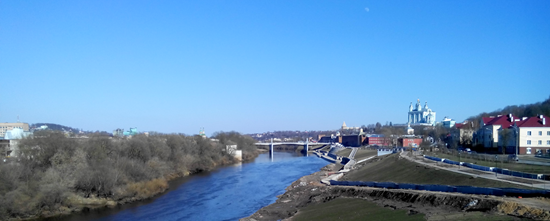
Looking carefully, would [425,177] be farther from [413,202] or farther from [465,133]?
[465,133]

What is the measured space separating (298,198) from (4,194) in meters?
21.6

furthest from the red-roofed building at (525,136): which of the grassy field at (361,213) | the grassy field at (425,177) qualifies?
the grassy field at (361,213)

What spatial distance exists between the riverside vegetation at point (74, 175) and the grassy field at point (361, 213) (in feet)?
55.1

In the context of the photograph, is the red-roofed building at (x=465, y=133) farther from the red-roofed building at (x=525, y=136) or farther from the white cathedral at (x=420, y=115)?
the white cathedral at (x=420, y=115)

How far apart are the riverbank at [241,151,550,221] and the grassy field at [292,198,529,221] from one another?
0.14 feet

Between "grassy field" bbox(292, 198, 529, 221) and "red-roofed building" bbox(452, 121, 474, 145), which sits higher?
"red-roofed building" bbox(452, 121, 474, 145)

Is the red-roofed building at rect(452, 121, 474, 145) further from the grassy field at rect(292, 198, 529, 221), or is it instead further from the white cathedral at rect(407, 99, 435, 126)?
the white cathedral at rect(407, 99, 435, 126)

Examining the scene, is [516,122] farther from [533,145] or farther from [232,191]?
[232,191]

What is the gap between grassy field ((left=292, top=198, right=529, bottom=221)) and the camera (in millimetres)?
17694

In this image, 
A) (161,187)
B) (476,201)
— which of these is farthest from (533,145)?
(161,187)

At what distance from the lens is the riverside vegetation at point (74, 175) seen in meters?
28.6

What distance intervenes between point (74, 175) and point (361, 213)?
24.4 metres

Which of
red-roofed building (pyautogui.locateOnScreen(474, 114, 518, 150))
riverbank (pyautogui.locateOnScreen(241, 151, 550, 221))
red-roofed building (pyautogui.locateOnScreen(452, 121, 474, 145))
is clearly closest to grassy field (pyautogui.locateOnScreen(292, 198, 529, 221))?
riverbank (pyautogui.locateOnScreen(241, 151, 550, 221))

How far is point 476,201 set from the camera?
19.6 m
